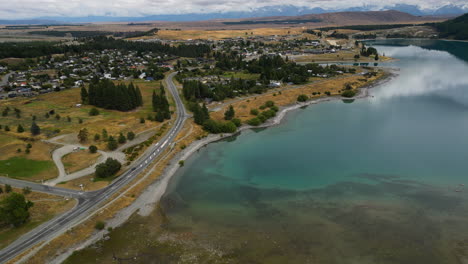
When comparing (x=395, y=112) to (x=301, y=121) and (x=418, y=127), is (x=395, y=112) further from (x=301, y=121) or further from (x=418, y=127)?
(x=301, y=121)

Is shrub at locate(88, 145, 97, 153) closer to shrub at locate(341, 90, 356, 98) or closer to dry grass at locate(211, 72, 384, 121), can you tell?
dry grass at locate(211, 72, 384, 121)

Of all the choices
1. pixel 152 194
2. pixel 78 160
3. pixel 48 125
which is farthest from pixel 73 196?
pixel 48 125

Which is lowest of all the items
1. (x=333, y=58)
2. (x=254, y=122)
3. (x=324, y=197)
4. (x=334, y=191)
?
(x=324, y=197)

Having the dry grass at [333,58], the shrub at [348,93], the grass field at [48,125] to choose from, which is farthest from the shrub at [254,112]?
the dry grass at [333,58]

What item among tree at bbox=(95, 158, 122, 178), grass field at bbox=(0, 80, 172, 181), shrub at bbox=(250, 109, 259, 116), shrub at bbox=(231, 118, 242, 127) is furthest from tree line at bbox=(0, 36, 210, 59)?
tree at bbox=(95, 158, 122, 178)

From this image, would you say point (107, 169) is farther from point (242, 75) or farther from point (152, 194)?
point (242, 75)
